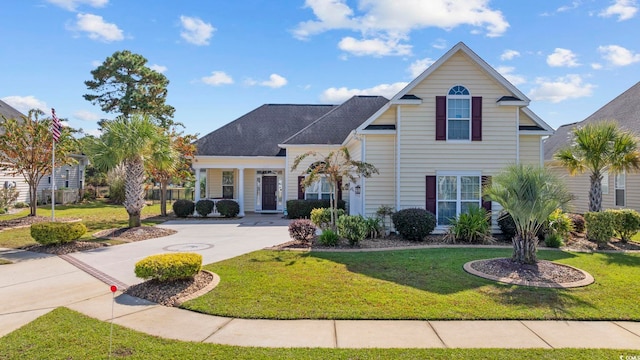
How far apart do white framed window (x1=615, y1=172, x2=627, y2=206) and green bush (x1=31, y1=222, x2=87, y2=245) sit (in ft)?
76.2

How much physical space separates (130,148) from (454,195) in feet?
40.2

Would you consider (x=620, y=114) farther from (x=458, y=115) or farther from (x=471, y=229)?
(x=471, y=229)

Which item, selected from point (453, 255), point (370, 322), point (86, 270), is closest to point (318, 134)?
point (453, 255)

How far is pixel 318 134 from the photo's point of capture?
2066 cm

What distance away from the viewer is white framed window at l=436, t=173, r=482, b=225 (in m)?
13.5

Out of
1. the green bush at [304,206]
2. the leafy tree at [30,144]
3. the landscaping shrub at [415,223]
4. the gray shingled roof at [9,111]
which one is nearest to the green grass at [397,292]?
the landscaping shrub at [415,223]

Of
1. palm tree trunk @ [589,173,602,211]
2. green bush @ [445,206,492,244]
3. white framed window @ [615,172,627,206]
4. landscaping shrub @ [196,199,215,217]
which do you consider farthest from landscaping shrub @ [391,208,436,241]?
white framed window @ [615,172,627,206]

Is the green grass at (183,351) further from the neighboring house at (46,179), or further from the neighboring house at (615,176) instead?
the neighboring house at (46,179)

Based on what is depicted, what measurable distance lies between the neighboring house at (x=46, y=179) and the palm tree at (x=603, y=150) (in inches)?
953

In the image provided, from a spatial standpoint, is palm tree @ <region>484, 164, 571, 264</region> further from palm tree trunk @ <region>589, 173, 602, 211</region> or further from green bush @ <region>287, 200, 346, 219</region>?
green bush @ <region>287, 200, 346, 219</region>

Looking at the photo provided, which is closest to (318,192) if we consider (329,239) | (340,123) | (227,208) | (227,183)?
(340,123)

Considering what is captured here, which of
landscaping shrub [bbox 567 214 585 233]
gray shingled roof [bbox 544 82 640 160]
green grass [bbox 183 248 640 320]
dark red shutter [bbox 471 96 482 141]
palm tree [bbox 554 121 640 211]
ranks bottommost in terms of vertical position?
green grass [bbox 183 248 640 320]

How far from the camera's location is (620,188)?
17922 millimetres

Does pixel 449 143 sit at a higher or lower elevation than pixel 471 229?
higher
